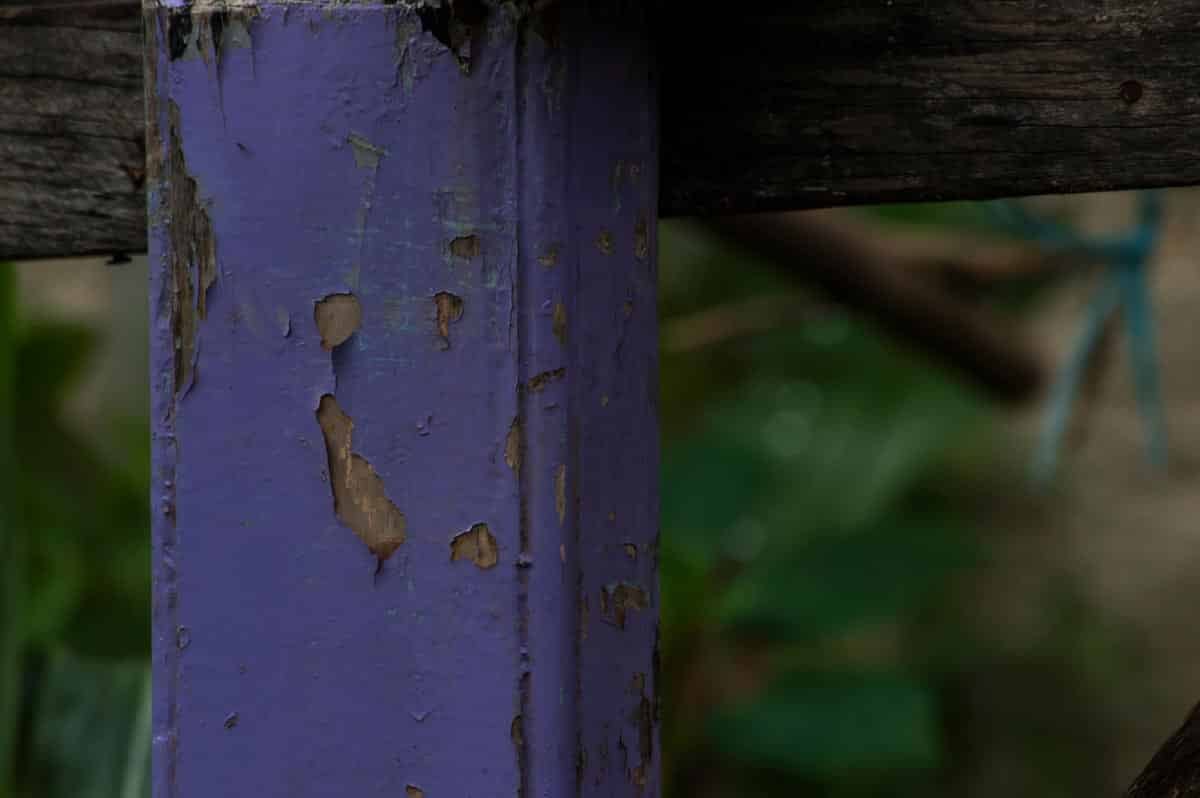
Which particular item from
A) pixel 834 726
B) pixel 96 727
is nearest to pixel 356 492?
pixel 96 727

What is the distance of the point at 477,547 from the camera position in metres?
0.59

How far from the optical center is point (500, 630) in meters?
0.58

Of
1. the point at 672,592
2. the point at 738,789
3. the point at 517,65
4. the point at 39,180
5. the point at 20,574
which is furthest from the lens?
the point at 738,789

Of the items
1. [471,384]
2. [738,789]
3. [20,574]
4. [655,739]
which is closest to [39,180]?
[471,384]

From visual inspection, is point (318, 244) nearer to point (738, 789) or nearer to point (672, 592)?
point (672, 592)

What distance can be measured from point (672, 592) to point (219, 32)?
1780 millimetres

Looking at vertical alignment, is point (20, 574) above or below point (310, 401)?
below

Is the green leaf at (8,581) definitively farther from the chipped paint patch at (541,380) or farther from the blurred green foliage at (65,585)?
the chipped paint patch at (541,380)

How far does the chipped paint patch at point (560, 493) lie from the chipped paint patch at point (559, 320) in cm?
5

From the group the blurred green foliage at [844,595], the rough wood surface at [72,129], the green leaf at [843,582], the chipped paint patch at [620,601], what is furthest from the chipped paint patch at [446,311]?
the green leaf at [843,582]

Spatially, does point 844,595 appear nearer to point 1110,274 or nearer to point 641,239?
point 1110,274

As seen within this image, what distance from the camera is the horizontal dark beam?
24.4 inches

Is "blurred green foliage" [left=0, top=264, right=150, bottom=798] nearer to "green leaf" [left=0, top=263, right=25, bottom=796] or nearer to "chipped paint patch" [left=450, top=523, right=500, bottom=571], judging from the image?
"green leaf" [left=0, top=263, right=25, bottom=796]

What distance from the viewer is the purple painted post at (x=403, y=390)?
1.90 feet
